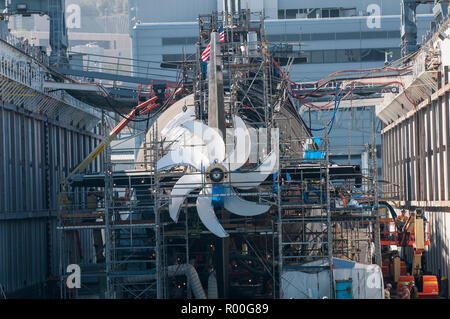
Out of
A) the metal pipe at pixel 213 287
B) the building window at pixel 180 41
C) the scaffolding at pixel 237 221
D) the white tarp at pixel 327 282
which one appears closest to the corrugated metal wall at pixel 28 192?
the scaffolding at pixel 237 221

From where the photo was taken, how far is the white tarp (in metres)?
35.9

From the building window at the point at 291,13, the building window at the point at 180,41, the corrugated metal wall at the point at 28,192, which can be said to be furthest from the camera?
the building window at the point at 291,13

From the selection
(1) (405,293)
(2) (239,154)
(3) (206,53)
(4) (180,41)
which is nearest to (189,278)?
(2) (239,154)

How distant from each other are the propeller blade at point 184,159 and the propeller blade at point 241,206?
188 cm

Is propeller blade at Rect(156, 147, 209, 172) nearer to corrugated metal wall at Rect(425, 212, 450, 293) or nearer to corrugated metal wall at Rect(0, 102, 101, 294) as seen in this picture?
corrugated metal wall at Rect(0, 102, 101, 294)

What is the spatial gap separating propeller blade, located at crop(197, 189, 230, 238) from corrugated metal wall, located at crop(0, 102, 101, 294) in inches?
405

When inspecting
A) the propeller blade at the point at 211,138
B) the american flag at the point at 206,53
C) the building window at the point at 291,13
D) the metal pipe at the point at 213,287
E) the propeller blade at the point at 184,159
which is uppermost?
the building window at the point at 291,13

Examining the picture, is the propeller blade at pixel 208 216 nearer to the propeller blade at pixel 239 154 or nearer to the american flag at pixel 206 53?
the propeller blade at pixel 239 154

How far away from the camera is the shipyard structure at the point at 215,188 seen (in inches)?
1449

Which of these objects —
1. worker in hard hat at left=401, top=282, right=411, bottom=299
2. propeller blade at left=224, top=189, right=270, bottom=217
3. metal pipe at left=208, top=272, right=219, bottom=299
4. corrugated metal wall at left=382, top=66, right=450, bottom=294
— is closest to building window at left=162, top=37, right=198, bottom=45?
corrugated metal wall at left=382, top=66, right=450, bottom=294
